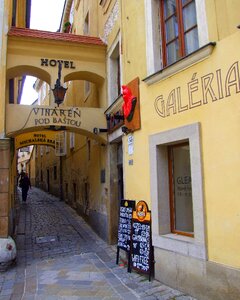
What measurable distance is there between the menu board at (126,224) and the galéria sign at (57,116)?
9.80 ft

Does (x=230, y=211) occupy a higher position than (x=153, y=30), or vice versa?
(x=153, y=30)

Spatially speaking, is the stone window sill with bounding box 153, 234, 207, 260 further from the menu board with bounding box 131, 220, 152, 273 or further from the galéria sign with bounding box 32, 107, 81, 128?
the galéria sign with bounding box 32, 107, 81, 128

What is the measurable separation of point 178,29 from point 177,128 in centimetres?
178

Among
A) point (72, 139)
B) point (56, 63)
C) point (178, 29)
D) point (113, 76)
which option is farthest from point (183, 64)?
point (72, 139)

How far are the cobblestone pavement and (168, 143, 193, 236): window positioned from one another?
107 cm

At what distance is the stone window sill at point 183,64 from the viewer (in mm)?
4863

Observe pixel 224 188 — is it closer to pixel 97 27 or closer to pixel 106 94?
pixel 106 94

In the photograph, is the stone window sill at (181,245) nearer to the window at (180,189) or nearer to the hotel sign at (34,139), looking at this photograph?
the window at (180,189)

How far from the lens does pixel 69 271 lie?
22.5 ft

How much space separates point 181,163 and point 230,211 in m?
1.62

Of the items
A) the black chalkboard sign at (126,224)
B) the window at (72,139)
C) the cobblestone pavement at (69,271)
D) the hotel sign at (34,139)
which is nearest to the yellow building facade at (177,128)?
the black chalkboard sign at (126,224)

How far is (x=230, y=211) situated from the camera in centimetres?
446

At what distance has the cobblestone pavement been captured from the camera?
5.57 metres

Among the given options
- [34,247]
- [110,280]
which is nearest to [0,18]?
[34,247]
